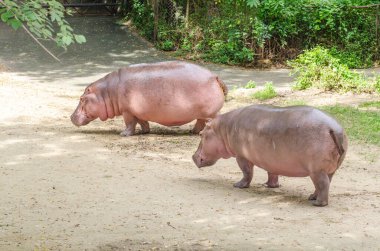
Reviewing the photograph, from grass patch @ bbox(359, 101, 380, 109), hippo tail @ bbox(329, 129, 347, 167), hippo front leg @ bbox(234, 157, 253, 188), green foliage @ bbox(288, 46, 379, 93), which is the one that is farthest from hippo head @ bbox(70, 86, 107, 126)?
hippo tail @ bbox(329, 129, 347, 167)

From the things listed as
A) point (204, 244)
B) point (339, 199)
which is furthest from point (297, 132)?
point (204, 244)

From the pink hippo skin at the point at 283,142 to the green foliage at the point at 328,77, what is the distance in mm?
5184

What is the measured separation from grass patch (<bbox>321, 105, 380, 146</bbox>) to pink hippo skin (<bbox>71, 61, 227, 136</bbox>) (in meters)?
1.84

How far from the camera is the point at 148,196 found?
6.61 metres

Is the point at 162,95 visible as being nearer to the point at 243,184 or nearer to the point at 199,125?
the point at 199,125

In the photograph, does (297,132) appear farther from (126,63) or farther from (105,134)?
(126,63)

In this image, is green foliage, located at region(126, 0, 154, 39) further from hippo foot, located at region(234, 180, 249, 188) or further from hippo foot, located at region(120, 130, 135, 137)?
hippo foot, located at region(234, 180, 249, 188)

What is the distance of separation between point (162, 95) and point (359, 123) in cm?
284

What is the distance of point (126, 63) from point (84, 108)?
7.44 metres

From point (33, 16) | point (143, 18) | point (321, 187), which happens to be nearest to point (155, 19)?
point (143, 18)

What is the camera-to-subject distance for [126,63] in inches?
682

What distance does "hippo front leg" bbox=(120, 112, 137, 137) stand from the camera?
9.72 m

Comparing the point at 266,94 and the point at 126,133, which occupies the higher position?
the point at 266,94

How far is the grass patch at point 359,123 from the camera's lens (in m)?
9.26
